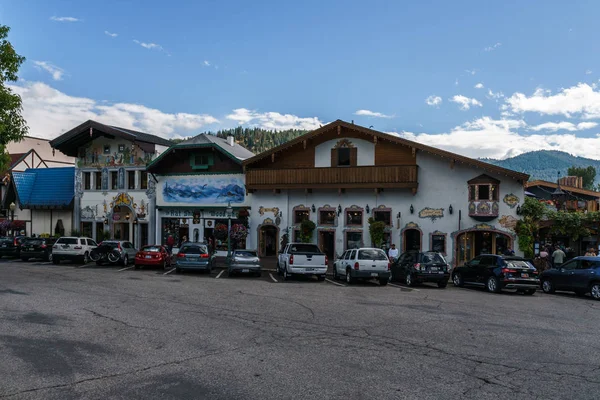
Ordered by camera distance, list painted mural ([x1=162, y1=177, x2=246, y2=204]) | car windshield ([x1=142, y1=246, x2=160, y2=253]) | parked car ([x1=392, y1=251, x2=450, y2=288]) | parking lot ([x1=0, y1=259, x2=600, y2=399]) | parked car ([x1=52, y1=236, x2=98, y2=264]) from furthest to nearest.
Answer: painted mural ([x1=162, y1=177, x2=246, y2=204]) < parked car ([x1=52, y1=236, x2=98, y2=264]) < car windshield ([x1=142, y1=246, x2=160, y2=253]) < parked car ([x1=392, y1=251, x2=450, y2=288]) < parking lot ([x1=0, y1=259, x2=600, y2=399])

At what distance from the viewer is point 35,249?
1242 inches

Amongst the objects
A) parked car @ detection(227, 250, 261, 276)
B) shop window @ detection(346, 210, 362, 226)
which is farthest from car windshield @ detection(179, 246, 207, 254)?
shop window @ detection(346, 210, 362, 226)

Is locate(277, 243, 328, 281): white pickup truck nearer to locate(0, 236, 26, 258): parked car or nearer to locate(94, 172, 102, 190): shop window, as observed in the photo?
locate(0, 236, 26, 258): parked car

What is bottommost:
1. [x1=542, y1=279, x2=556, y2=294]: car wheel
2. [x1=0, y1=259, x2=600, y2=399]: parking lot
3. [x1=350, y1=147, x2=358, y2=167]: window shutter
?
[x1=542, y1=279, x2=556, y2=294]: car wheel

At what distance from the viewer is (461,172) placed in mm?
30062

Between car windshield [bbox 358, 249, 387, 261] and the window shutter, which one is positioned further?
the window shutter

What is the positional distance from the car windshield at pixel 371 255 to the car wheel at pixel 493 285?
4.22 metres

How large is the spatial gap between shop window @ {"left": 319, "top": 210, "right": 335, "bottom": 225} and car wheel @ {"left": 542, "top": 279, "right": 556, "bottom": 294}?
14.1 m

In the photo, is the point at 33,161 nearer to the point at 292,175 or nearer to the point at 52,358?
the point at 292,175

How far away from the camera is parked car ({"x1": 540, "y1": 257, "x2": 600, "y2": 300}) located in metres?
19.5

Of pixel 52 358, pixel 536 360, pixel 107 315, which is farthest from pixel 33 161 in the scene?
pixel 536 360

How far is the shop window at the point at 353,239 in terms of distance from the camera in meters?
32.5

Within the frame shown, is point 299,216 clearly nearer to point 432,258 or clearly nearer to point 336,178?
point 336,178

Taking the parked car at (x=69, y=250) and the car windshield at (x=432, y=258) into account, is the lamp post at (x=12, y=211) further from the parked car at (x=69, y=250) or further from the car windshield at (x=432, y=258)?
the car windshield at (x=432, y=258)
